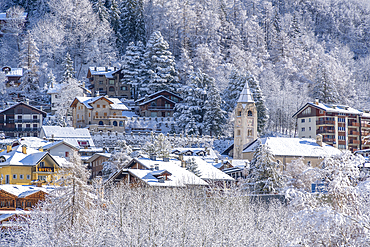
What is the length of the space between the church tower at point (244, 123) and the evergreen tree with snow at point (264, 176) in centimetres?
2518

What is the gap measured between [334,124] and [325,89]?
44.1ft

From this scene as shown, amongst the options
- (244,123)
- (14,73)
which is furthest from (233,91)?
(14,73)

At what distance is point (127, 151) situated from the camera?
65.4 m

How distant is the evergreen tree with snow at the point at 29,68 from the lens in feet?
337

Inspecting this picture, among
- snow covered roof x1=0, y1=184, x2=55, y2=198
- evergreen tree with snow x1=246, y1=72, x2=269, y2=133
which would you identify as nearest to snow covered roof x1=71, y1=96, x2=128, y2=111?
evergreen tree with snow x1=246, y1=72, x2=269, y2=133

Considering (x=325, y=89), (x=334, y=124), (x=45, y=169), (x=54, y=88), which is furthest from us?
(x=325, y=89)

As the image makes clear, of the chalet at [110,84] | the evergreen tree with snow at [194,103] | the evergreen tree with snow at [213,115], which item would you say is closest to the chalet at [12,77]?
the chalet at [110,84]

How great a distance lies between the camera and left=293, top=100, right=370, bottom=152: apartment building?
88.3 metres

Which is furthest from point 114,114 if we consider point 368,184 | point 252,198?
point 368,184

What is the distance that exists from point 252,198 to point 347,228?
26542 millimetres

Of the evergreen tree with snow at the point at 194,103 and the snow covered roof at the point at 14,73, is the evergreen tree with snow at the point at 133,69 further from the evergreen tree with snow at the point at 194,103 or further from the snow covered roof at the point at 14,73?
the snow covered roof at the point at 14,73

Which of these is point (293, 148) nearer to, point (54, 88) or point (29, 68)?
point (54, 88)

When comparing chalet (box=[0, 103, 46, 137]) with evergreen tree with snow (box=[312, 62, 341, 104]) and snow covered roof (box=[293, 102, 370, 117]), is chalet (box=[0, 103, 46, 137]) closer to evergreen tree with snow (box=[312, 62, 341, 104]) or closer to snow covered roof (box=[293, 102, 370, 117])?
snow covered roof (box=[293, 102, 370, 117])

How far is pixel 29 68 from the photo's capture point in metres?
105
